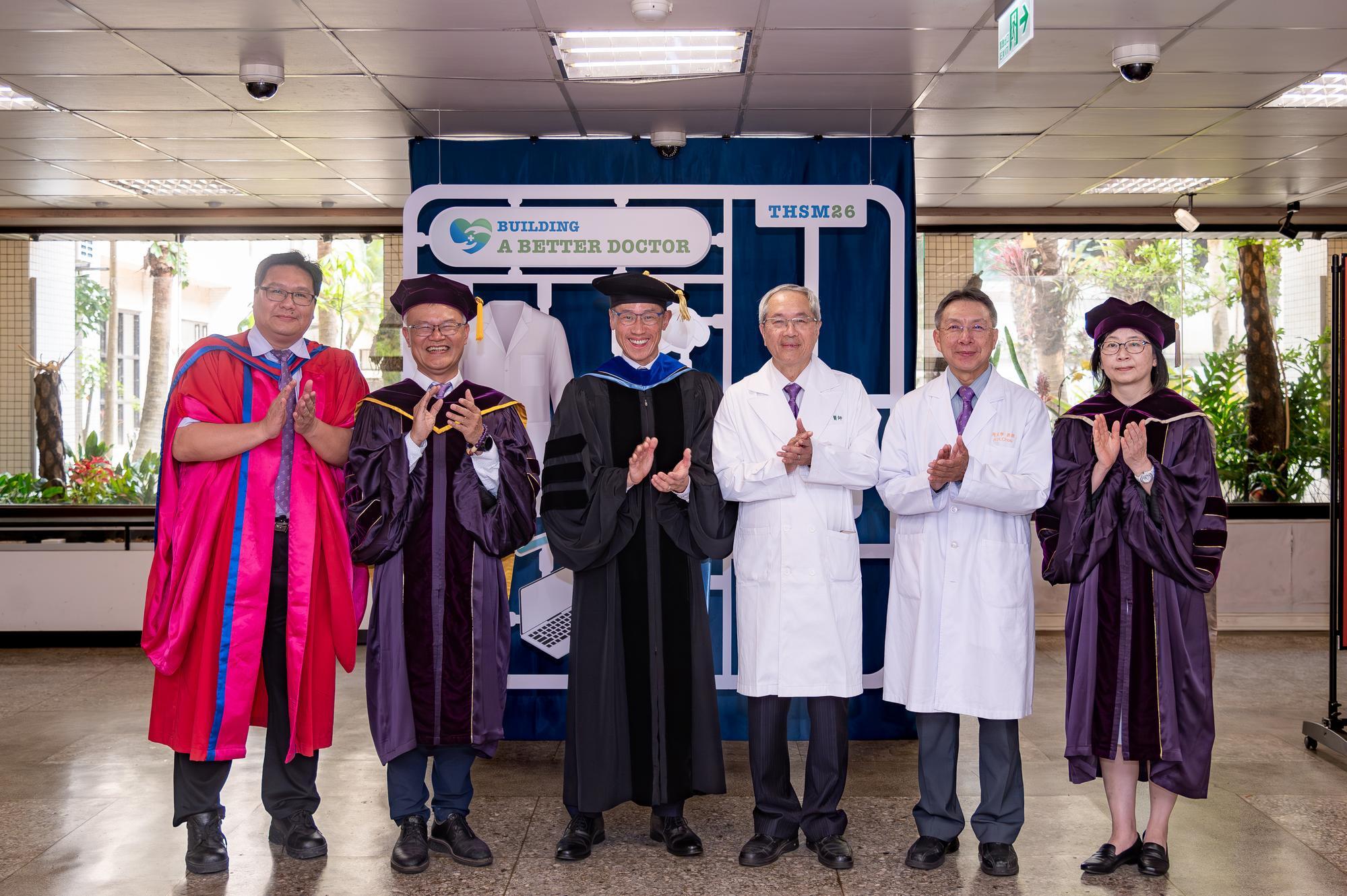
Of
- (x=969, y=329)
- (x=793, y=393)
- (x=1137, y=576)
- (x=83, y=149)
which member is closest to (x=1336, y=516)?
(x=1137, y=576)

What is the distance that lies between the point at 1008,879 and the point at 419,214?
3.64 meters

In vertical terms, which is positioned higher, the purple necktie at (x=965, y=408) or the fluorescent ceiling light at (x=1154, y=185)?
the fluorescent ceiling light at (x=1154, y=185)

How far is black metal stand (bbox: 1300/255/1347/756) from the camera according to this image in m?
5.00

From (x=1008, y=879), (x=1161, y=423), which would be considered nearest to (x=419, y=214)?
(x=1161, y=423)

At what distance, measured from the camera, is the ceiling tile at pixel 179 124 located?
18.4 feet

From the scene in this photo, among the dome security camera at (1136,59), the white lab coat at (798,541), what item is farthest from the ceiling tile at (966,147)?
the white lab coat at (798,541)

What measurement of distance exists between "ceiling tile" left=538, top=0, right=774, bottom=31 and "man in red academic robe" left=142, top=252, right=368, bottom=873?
1.34 meters

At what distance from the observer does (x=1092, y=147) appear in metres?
6.30

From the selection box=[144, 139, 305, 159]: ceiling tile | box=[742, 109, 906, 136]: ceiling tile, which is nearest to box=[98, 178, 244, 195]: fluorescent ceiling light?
box=[144, 139, 305, 159]: ceiling tile

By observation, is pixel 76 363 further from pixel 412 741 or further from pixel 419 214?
pixel 412 741

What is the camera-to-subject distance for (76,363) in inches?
354

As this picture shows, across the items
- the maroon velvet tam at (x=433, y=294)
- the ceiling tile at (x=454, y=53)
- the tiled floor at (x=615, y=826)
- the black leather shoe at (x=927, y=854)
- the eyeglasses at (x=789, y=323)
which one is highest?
the ceiling tile at (x=454, y=53)

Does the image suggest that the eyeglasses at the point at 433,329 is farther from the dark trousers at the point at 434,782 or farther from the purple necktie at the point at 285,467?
the dark trousers at the point at 434,782

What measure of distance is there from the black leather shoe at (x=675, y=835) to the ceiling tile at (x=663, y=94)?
298 centimetres
